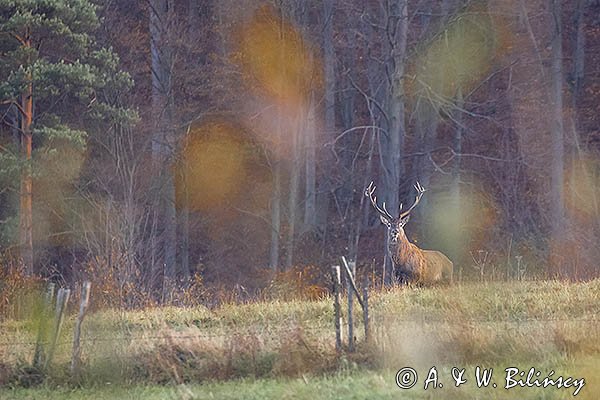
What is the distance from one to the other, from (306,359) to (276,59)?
22.2 m

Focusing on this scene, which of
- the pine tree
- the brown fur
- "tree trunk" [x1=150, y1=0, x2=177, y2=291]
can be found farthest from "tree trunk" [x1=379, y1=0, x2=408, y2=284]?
"tree trunk" [x1=150, y1=0, x2=177, y2=291]

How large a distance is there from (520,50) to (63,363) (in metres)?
27.6

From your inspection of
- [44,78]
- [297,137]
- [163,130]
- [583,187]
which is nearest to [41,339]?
[44,78]

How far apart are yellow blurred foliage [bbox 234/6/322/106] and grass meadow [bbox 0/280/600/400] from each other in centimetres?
2017

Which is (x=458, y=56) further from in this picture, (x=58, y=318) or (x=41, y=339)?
(x=41, y=339)

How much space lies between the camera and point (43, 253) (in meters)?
30.2

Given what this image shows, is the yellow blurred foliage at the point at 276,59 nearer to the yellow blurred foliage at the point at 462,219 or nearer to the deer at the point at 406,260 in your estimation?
A: the yellow blurred foliage at the point at 462,219

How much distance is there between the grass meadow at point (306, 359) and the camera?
36.9ft

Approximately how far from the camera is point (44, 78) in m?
26.2

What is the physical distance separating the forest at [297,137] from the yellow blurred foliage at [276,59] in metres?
0.07

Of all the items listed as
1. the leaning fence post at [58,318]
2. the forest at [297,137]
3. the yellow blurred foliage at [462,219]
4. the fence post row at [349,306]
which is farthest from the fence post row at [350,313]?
the yellow blurred foliage at [462,219]

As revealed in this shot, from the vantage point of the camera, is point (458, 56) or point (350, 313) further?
point (458, 56)

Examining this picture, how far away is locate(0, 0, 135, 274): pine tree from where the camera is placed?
85.8 feet

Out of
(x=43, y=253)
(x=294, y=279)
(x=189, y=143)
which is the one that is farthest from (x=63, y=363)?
(x=189, y=143)
